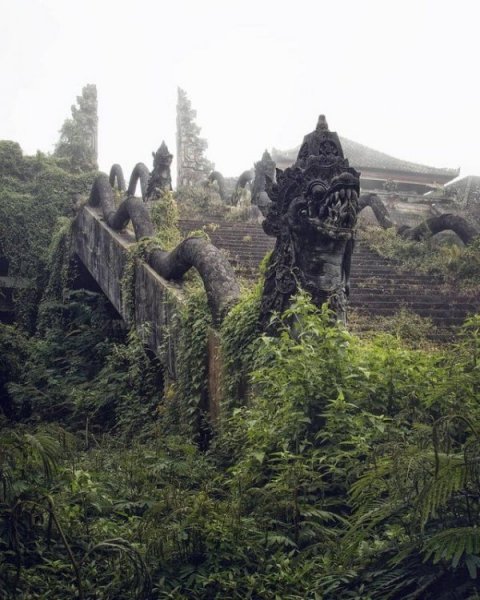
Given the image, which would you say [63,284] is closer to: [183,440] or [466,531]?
[183,440]

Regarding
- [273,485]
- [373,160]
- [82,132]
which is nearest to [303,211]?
[273,485]

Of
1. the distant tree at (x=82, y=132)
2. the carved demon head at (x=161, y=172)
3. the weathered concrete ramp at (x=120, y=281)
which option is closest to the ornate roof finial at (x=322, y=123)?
the weathered concrete ramp at (x=120, y=281)

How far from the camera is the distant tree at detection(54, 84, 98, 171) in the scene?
26516mm

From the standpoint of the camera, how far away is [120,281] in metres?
10.4

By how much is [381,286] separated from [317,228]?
554cm

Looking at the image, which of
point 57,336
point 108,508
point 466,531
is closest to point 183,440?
point 108,508

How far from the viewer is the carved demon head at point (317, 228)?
570 cm

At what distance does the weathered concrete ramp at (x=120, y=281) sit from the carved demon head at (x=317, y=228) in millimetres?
2082

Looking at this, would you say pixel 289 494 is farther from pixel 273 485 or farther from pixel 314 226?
pixel 314 226

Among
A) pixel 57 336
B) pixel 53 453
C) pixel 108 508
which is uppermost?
pixel 53 453

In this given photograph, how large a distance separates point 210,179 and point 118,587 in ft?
57.1

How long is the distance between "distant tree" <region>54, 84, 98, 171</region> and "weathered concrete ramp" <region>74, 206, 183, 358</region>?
13.1 metres

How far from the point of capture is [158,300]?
860 centimetres

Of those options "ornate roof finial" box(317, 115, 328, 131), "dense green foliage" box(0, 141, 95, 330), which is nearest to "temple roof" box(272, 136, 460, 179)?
"dense green foliage" box(0, 141, 95, 330)
